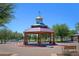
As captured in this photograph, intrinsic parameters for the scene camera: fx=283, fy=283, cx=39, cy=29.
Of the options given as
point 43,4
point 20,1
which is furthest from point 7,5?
point 43,4

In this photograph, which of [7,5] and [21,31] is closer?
[7,5]

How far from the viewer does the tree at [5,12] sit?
25.6ft

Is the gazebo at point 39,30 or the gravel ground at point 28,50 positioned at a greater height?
the gazebo at point 39,30

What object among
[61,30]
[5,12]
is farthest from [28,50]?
[5,12]

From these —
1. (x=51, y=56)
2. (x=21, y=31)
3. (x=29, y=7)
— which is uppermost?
(x=29, y=7)

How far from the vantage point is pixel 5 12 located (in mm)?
7938

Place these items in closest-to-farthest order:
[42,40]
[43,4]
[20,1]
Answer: [20,1] → [43,4] → [42,40]

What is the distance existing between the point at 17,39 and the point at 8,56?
0.90m

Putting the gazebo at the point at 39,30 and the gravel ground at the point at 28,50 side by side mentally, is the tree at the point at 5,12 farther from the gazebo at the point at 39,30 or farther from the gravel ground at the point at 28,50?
the gazebo at the point at 39,30

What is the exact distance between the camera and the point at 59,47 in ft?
27.9

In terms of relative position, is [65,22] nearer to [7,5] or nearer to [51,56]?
[51,56]

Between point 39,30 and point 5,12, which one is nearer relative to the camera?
point 5,12

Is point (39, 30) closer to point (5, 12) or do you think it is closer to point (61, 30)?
point (61, 30)

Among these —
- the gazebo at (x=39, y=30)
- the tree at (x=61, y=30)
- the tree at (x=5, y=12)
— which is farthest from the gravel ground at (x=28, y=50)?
the tree at (x=5, y=12)
